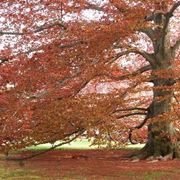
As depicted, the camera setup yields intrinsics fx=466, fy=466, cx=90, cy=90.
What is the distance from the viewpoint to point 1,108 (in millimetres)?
14695

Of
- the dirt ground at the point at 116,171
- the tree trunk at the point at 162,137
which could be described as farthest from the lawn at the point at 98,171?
the tree trunk at the point at 162,137

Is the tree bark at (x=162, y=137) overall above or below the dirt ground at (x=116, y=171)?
above

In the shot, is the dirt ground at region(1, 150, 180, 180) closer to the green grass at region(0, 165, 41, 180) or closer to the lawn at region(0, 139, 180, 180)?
the lawn at region(0, 139, 180, 180)

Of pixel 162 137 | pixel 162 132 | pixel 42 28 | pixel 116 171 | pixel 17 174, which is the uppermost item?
pixel 42 28

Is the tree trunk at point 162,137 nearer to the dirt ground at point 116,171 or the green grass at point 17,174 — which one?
the dirt ground at point 116,171

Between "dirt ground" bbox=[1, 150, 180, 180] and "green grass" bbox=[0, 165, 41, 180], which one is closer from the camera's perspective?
"dirt ground" bbox=[1, 150, 180, 180]

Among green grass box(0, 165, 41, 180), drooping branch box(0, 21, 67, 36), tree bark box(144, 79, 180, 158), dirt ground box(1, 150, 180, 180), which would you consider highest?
drooping branch box(0, 21, 67, 36)

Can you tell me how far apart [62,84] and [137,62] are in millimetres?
15096

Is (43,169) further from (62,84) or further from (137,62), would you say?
(137,62)

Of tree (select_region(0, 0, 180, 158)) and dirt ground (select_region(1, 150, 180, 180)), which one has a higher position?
tree (select_region(0, 0, 180, 158))

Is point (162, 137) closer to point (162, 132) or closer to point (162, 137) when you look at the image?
point (162, 137)

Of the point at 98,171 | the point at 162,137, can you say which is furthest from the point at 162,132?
the point at 98,171

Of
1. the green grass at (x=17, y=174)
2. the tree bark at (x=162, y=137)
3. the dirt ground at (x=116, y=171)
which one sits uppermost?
the tree bark at (x=162, y=137)

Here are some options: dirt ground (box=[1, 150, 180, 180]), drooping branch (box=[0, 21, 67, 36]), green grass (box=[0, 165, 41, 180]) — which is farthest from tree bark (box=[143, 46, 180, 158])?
green grass (box=[0, 165, 41, 180])
